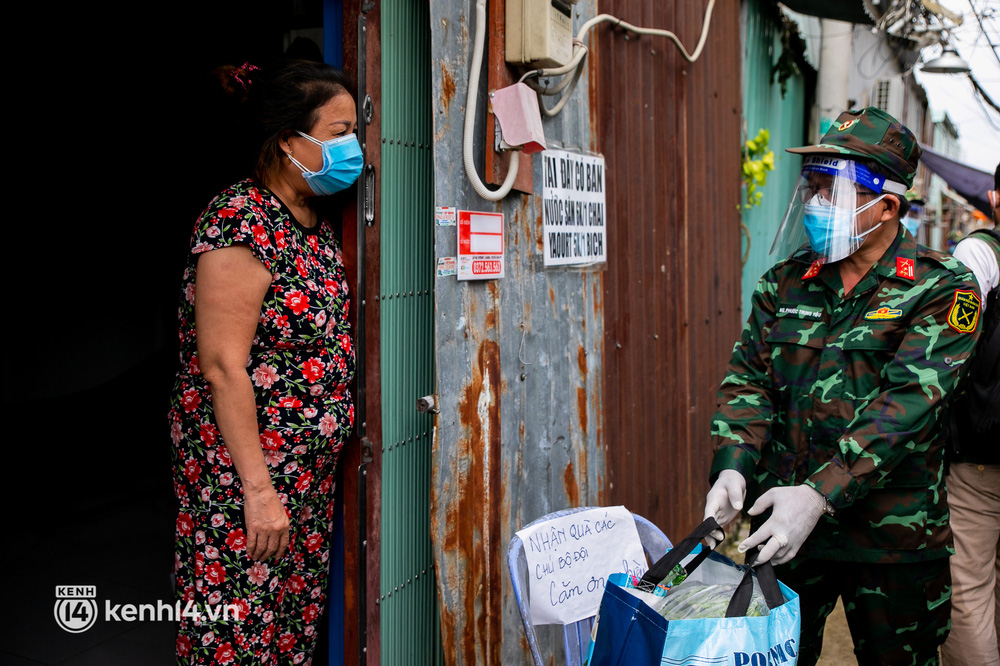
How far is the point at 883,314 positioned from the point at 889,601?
85 cm

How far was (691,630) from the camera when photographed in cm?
156

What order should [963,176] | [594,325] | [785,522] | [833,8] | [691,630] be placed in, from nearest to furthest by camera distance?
1. [691,630]
2. [785,522]
3. [594,325]
4. [833,8]
5. [963,176]

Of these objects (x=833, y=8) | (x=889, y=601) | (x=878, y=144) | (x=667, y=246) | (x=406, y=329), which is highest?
(x=833, y=8)

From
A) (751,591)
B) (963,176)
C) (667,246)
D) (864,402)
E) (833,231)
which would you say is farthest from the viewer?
(963,176)

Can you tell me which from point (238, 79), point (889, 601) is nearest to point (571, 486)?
point (889, 601)

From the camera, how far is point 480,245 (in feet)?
8.57

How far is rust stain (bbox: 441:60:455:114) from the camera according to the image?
2.46 m

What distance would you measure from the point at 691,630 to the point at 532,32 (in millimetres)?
1910

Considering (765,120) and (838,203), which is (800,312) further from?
(765,120)

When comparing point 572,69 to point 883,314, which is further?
point 572,69

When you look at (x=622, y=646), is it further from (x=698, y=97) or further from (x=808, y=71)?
(x=808, y=71)

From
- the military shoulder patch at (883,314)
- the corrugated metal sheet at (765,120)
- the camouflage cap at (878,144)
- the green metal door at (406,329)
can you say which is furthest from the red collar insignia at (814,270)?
the corrugated metal sheet at (765,120)

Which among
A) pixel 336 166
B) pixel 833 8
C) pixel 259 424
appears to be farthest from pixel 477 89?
pixel 833 8
